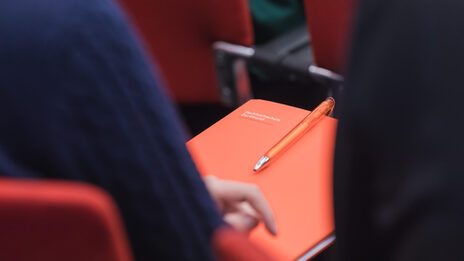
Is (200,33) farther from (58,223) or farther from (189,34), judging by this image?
(58,223)

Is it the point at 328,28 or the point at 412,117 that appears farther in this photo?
the point at 328,28

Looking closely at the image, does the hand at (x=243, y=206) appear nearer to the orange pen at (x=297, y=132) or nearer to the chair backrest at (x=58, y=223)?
the orange pen at (x=297, y=132)

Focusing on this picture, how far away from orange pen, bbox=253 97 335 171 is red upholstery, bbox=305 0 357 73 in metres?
0.32

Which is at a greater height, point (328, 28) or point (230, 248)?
point (230, 248)

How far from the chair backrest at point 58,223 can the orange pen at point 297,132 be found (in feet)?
1.04

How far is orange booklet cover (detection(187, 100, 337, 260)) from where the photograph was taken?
1.55ft

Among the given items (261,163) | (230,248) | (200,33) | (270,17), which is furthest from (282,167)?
(270,17)

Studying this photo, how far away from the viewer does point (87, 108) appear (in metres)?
0.24

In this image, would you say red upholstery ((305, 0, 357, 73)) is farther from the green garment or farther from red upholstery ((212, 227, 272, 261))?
red upholstery ((212, 227, 272, 261))

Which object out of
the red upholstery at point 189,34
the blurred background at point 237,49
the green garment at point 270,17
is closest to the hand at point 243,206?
the blurred background at point 237,49

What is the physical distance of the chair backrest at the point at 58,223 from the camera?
223 millimetres

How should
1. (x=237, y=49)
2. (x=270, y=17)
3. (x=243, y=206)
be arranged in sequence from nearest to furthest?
(x=243, y=206)
(x=237, y=49)
(x=270, y=17)

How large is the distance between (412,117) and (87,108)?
0.16 m

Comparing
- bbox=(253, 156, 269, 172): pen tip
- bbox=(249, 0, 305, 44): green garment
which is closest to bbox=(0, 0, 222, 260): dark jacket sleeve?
bbox=(253, 156, 269, 172): pen tip
